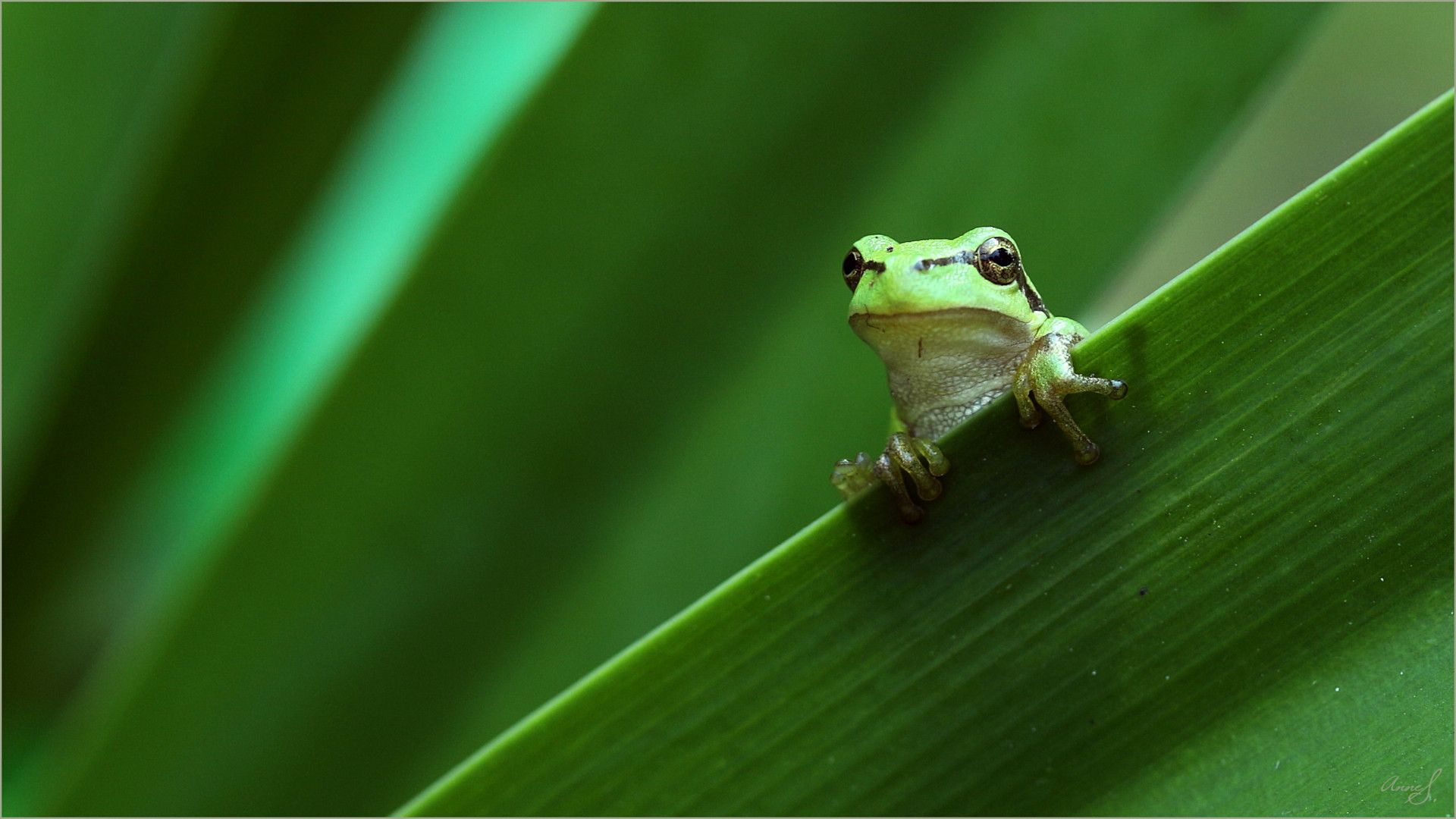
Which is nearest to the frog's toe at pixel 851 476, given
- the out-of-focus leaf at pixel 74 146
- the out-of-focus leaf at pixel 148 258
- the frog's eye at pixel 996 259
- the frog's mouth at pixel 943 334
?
the frog's mouth at pixel 943 334

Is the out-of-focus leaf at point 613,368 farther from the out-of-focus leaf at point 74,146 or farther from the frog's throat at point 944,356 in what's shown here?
the out-of-focus leaf at point 74,146

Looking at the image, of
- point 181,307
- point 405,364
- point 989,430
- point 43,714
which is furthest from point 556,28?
point 43,714

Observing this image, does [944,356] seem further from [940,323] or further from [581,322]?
[581,322]

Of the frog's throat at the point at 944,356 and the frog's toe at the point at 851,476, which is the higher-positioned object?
the frog's throat at the point at 944,356

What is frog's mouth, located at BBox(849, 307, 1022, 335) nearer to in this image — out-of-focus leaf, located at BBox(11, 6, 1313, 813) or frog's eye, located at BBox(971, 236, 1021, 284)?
frog's eye, located at BBox(971, 236, 1021, 284)

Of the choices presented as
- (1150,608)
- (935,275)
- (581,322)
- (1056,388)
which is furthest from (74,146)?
(1150,608)

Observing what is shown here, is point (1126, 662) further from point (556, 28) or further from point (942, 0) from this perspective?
point (556, 28)

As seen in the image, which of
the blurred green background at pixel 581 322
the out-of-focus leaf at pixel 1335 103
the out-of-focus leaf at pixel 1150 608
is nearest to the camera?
the out-of-focus leaf at pixel 1150 608

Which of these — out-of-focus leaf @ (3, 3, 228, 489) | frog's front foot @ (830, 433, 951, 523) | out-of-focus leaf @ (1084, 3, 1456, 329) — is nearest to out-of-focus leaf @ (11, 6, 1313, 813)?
frog's front foot @ (830, 433, 951, 523)
